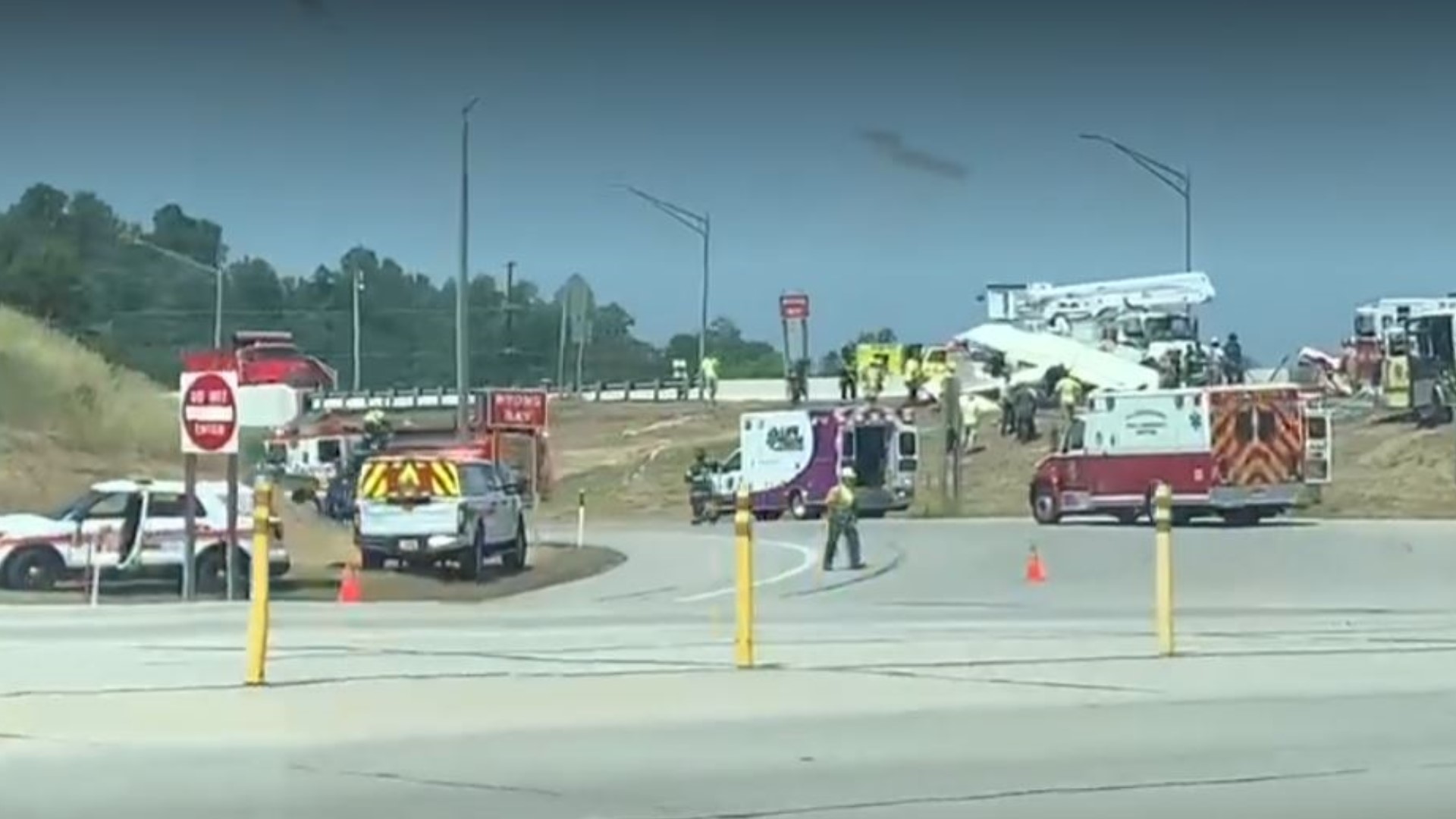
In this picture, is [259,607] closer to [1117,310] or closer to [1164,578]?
[1164,578]

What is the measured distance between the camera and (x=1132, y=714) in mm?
15719

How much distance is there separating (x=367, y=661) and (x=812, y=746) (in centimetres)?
611

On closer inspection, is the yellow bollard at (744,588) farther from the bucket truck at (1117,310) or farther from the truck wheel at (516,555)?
the bucket truck at (1117,310)

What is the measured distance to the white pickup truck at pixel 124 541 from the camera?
3312 centimetres

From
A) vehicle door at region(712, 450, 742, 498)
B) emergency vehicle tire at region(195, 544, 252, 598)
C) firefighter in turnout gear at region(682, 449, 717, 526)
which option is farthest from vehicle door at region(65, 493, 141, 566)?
firefighter in turnout gear at region(682, 449, 717, 526)

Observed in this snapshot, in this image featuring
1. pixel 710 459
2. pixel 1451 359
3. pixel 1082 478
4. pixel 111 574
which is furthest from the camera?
pixel 710 459

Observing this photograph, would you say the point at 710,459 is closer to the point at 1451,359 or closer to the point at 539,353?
the point at 539,353

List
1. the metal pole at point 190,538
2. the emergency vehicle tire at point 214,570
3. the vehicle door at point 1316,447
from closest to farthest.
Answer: the metal pole at point 190,538
the emergency vehicle tire at point 214,570
the vehicle door at point 1316,447

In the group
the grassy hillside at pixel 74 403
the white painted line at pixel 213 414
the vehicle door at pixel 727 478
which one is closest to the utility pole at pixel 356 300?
the white painted line at pixel 213 414

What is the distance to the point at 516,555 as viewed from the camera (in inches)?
1581

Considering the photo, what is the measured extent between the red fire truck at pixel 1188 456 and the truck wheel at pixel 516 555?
13.9m

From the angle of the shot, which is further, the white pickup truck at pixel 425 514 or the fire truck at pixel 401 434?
the fire truck at pixel 401 434

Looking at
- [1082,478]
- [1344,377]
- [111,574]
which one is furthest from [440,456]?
[1344,377]

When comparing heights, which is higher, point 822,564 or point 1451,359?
point 1451,359
